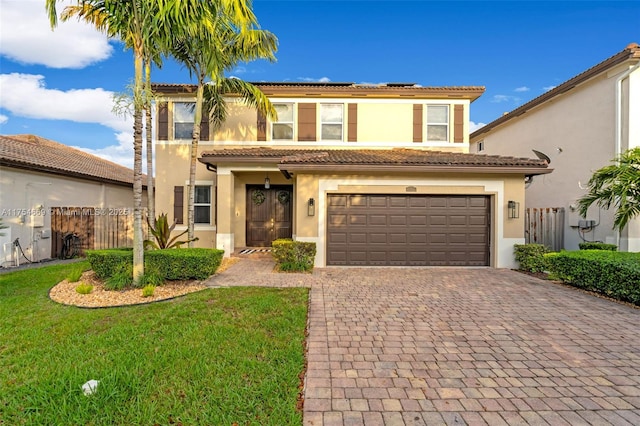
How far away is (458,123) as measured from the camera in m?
12.4

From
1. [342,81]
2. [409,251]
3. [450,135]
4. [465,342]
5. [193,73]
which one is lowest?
[465,342]

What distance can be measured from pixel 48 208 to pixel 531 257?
16.2 m

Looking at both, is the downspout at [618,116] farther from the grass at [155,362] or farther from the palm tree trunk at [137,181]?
the palm tree trunk at [137,181]

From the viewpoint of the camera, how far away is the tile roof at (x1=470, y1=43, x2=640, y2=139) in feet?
30.9

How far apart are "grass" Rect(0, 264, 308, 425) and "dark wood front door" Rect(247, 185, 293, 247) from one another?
7057mm

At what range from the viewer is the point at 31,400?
8.84 feet

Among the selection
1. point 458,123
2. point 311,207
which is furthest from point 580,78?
point 311,207

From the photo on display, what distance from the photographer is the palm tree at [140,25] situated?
234 inches

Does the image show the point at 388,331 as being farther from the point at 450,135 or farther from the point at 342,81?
the point at 342,81

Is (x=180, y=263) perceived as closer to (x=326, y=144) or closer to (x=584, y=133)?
(x=326, y=144)

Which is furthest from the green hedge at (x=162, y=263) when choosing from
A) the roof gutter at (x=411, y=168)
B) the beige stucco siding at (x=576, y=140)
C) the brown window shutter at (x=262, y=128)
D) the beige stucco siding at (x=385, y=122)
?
the beige stucco siding at (x=576, y=140)

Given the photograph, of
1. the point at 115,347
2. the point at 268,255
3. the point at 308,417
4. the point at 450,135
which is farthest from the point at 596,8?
the point at 115,347

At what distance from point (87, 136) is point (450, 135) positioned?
1911cm

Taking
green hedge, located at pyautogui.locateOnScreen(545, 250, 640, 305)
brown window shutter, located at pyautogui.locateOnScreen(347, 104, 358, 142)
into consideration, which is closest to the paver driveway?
green hedge, located at pyautogui.locateOnScreen(545, 250, 640, 305)
